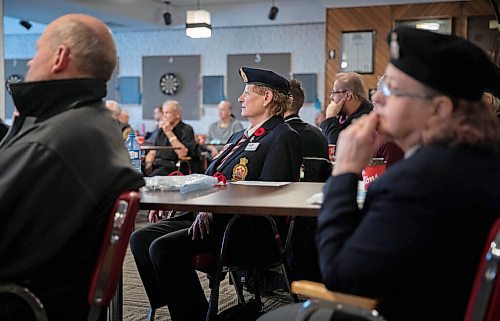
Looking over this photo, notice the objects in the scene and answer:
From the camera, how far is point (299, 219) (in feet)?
12.6

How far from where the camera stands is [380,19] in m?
9.63

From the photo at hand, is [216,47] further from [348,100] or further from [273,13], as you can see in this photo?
[348,100]

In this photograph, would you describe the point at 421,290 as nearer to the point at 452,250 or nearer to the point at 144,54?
the point at 452,250

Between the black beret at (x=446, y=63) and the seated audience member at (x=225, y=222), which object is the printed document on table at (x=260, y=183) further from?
the black beret at (x=446, y=63)

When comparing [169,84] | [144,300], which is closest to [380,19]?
[169,84]

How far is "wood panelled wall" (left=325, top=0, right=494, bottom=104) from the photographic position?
9305 millimetres

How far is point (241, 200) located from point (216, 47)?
9.96 meters

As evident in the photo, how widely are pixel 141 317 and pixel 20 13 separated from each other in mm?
7733

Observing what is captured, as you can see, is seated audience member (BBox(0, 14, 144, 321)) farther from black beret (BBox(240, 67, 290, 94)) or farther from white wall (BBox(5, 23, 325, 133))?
white wall (BBox(5, 23, 325, 133))

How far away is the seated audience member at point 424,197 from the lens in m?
1.30

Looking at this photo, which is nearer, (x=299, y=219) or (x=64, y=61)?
(x=64, y=61)

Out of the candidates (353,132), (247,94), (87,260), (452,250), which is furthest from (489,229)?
(247,94)

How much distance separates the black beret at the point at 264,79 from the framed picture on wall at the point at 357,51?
6643 mm

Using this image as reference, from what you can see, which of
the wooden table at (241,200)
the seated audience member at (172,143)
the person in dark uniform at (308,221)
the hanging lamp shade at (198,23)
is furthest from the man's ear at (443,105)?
the hanging lamp shade at (198,23)
